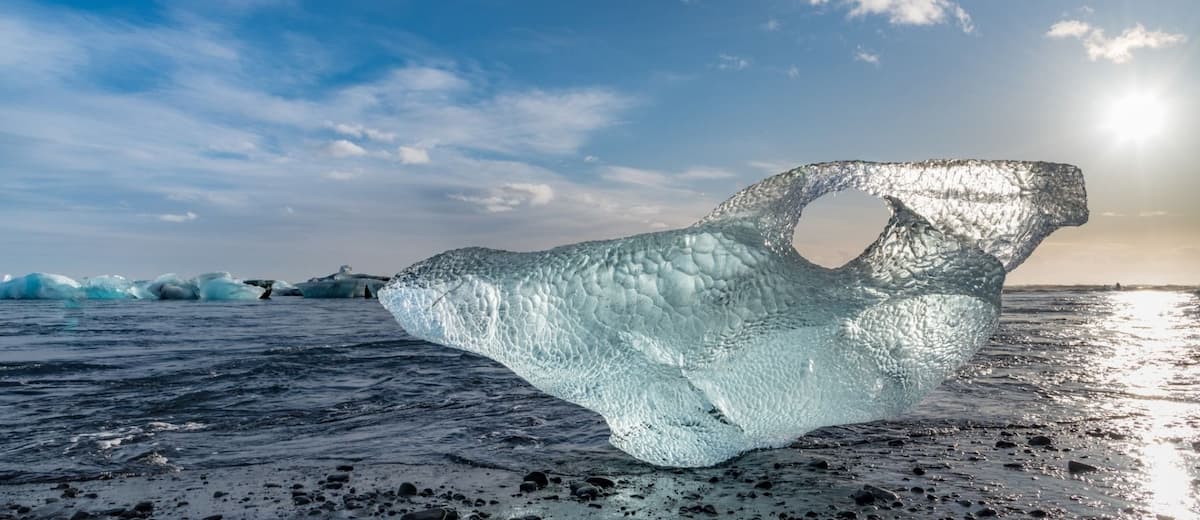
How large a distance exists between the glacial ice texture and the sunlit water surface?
0.68 m

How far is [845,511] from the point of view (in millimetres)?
3953

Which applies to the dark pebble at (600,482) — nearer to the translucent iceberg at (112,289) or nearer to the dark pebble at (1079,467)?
the dark pebble at (1079,467)

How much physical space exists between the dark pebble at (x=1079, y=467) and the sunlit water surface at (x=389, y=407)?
0.21 meters

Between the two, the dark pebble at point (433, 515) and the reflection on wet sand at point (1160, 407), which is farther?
the reflection on wet sand at point (1160, 407)

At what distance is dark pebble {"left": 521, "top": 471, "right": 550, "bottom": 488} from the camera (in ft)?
14.9

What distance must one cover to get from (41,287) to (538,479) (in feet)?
143

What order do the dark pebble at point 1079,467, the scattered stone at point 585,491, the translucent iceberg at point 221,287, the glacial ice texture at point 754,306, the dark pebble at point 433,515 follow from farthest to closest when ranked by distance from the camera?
the translucent iceberg at point 221,287
the dark pebble at point 1079,467
the glacial ice texture at point 754,306
the scattered stone at point 585,491
the dark pebble at point 433,515

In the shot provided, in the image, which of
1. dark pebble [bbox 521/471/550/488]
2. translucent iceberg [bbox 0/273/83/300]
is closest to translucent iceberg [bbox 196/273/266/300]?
translucent iceberg [bbox 0/273/83/300]

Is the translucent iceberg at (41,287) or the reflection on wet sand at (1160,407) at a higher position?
the translucent iceberg at (41,287)

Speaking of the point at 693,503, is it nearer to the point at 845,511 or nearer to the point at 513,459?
the point at 845,511

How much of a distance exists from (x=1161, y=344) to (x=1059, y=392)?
787 centimetres

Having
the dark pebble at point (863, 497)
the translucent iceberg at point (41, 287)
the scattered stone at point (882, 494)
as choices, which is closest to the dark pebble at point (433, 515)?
the dark pebble at point (863, 497)

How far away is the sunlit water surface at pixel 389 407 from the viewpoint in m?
5.43

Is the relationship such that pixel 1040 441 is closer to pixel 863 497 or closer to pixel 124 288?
pixel 863 497
